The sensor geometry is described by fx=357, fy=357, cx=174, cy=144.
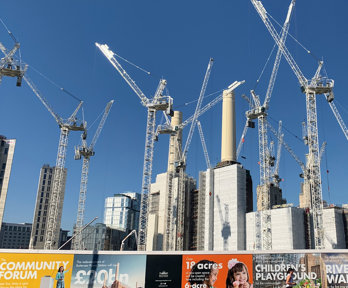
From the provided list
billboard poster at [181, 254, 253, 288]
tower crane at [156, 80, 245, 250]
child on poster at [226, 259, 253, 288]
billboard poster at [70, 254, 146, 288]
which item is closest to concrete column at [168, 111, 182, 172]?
tower crane at [156, 80, 245, 250]

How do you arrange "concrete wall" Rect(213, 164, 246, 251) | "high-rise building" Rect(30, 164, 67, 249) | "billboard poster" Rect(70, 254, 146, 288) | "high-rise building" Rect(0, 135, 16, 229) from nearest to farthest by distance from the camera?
"billboard poster" Rect(70, 254, 146, 288)
"concrete wall" Rect(213, 164, 246, 251)
"high-rise building" Rect(0, 135, 16, 229)
"high-rise building" Rect(30, 164, 67, 249)

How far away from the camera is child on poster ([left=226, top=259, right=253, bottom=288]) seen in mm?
26766

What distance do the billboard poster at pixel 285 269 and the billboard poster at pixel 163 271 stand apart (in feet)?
19.4

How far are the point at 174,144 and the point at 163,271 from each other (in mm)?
149763

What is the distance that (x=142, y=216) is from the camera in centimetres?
11725

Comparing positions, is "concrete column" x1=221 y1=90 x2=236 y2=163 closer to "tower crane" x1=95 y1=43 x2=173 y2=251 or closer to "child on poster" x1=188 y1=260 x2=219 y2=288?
"tower crane" x1=95 y1=43 x2=173 y2=251

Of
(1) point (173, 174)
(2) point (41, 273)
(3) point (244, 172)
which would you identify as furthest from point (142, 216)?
(2) point (41, 273)

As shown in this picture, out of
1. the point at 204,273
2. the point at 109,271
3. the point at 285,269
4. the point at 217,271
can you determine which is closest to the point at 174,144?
the point at 109,271

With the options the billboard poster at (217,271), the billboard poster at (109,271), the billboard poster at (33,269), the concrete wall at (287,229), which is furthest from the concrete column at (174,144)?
the billboard poster at (217,271)

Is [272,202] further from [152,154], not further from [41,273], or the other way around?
[41,273]

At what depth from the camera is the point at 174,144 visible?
581 feet

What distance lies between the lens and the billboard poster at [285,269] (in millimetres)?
26172

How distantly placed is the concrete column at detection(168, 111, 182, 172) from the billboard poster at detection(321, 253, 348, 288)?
479 ft

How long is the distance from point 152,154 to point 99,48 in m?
54.9
